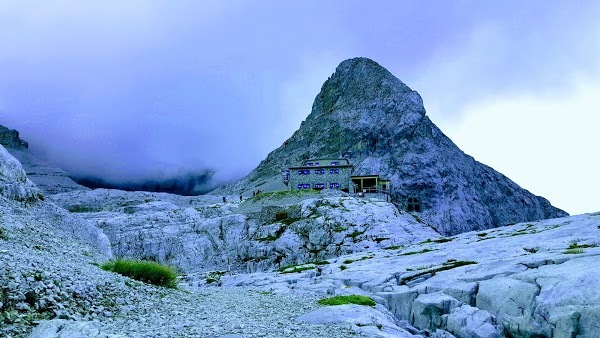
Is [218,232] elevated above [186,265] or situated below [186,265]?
above

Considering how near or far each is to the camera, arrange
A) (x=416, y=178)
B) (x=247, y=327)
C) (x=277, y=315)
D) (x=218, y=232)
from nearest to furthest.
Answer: (x=247, y=327) < (x=277, y=315) < (x=218, y=232) < (x=416, y=178)

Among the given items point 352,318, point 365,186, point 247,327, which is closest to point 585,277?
point 352,318

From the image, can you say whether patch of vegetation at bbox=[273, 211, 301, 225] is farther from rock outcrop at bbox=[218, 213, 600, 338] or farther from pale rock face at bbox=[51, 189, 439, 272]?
rock outcrop at bbox=[218, 213, 600, 338]

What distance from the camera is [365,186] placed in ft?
457

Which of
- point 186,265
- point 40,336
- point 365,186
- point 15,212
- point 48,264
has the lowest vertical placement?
point 186,265

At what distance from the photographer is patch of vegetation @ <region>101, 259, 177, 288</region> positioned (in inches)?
923

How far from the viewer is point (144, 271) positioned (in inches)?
945

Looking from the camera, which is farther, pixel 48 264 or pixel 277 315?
pixel 277 315

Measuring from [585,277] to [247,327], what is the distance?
15853 millimetres

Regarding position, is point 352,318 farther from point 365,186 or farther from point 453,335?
point 365,186

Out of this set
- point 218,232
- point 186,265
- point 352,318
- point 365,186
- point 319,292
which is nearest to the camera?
point 352,318

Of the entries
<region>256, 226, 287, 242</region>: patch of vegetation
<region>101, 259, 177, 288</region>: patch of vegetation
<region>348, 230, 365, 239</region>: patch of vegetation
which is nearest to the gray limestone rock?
<region>101, 259, 177, 288</region>: patch of vegetation

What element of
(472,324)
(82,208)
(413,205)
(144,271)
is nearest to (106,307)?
(144,271)

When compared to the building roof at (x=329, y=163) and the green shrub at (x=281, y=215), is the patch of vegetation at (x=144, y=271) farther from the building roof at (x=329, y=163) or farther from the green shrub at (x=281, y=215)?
the building roof at (x=329, y=163)
